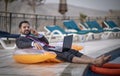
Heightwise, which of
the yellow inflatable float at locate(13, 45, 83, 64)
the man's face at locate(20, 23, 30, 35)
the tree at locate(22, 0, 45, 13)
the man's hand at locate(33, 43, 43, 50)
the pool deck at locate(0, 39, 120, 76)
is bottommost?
the pool deck at locate(0, 39, 120, 76)

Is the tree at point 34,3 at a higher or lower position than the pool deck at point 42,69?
higher

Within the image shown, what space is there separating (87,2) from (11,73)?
924 centimetres

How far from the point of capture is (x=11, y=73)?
144 inches

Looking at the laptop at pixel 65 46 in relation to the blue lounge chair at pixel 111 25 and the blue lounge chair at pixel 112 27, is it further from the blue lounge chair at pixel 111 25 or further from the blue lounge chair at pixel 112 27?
the blue lounge chair at pixel 111 25

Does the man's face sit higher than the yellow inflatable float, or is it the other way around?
the man's face

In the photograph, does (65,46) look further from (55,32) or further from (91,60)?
(55,32)

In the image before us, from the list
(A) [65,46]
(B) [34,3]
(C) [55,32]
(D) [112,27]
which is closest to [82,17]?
(D) [112,27]

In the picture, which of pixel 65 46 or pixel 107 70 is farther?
pixel 65 46

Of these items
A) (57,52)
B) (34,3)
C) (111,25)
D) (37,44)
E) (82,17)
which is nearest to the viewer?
(57,52)

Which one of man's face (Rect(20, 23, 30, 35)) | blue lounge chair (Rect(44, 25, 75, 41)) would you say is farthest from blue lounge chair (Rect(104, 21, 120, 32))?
man's face (Rect(20, 23, 30, 35))

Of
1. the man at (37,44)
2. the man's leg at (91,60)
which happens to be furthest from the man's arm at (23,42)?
the man's leg at (91,60)

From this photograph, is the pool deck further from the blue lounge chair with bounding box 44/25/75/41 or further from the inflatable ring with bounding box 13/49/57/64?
the blue lounge chair with bounding box 44/25/75/41

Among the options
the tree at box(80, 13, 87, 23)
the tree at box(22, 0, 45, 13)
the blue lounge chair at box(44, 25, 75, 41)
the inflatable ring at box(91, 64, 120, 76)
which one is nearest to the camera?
the inflatable ring at box(91, 64, 120, 76)

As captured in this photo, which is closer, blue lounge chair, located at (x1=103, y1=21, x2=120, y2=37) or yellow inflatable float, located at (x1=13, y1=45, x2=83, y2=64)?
yellow inflatable float, located at (x1=13, y1=45, x2=83, y2=64)
